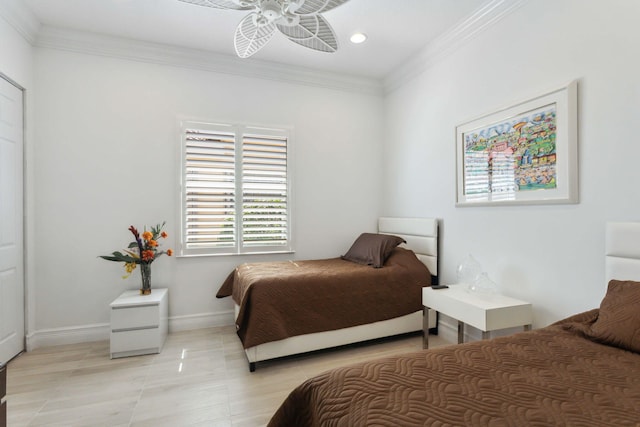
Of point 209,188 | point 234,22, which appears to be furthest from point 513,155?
point 209,188

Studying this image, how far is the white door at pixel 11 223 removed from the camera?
99.5 inches

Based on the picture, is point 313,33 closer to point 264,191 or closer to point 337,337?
point 264,191

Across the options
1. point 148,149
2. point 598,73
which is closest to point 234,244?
point 148,149

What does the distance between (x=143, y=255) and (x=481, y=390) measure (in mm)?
2890

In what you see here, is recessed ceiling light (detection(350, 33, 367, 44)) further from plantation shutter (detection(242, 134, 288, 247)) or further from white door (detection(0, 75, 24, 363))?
white door (detection(0, 75, 24, 363))

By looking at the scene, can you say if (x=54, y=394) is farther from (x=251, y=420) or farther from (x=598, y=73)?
(x=598, y=73)

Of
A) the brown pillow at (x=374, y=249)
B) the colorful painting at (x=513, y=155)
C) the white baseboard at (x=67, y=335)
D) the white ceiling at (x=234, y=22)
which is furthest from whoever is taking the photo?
the brown pillow at (x=374, y=249)

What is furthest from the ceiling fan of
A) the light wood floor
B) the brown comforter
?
the light wood floor

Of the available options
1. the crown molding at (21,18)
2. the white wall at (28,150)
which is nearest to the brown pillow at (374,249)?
the white wall at (28,150)

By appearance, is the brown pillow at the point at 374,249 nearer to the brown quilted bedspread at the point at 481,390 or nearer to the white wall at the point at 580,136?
the white wall at the point at 580,136

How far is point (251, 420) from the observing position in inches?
73.8

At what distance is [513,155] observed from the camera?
8.04ft

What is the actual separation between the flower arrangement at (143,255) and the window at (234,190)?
34 cm

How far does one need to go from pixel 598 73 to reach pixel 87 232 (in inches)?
168
